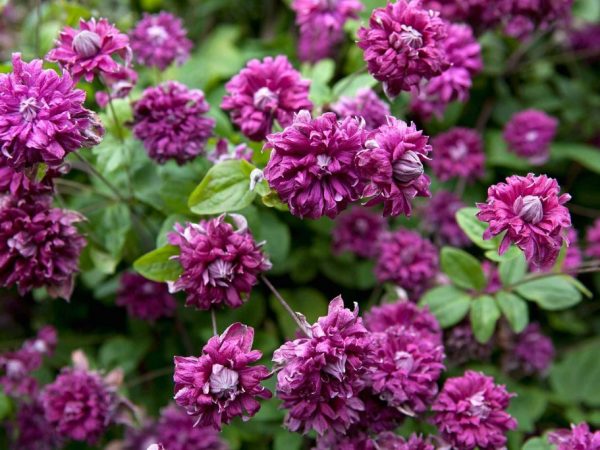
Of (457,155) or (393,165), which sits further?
(457,155)

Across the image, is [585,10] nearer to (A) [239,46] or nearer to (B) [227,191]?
(A) [239,46]

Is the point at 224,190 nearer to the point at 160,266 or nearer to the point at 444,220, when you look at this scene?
the point at 160,266

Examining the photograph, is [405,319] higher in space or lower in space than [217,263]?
lower

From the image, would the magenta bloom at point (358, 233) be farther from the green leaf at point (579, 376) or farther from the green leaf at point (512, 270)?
the green leaf at point (579, 376)

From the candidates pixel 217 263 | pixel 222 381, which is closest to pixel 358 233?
pixel 217 263

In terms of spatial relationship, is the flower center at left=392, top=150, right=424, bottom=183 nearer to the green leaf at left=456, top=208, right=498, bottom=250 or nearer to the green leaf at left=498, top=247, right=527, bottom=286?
the green leaf at left=456, top=208, right=498, bottom=250

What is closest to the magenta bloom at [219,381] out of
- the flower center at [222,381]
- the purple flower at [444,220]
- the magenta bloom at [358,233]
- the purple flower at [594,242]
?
the flower center at [222,381]
